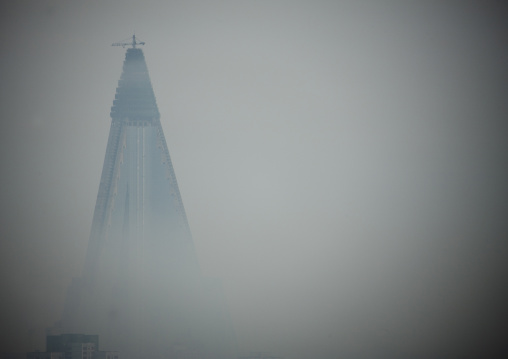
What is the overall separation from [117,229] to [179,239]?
0.93 m

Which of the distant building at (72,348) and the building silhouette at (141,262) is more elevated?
the building silhouette at (141,262)

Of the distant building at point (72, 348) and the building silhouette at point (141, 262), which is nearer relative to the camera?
the distant building at point (72, 348)

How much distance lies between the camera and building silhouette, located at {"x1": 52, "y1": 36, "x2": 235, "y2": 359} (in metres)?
8.55

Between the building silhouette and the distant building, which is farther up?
the building silhouette

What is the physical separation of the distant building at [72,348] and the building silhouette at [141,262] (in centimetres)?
10

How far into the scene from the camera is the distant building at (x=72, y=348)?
8305 millimetres

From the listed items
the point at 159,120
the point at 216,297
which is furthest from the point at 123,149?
the point at 216,297

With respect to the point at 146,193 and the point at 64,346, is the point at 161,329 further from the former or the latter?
the point at 146,193

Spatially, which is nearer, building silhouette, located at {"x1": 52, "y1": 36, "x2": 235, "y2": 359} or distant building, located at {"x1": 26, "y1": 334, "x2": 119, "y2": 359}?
distant building, located at {"x1": 26, "y1": 334, "x2": 119, "y2": 359}

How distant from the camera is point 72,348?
835 cm

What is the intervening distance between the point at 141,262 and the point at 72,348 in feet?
5.03

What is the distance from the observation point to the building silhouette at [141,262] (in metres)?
8.55

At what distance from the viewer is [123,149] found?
877 cm

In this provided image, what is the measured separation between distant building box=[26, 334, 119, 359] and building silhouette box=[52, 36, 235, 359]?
10 cm
